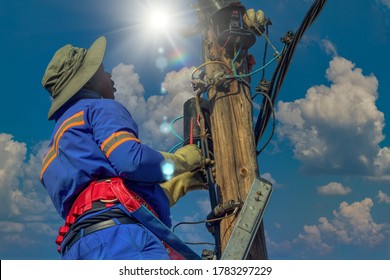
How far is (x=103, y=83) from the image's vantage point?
3701mm

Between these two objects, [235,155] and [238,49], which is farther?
[238,49]

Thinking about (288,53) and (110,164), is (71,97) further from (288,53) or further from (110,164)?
(288,53)

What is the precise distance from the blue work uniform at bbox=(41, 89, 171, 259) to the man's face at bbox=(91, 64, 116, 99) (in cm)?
30

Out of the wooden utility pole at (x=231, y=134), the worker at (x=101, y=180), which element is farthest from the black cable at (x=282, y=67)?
the worker at (x=101, y=180)

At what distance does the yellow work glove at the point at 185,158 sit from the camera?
3525 millimetres

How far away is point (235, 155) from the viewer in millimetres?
4402

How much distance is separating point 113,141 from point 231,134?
5.85 feet

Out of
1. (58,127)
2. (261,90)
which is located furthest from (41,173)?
(261,90)

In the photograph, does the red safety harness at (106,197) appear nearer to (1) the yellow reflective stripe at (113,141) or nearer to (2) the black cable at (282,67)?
(1) the yellow reflective stripe at (113,141)

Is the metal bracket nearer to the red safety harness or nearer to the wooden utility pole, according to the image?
the wooden utility pole

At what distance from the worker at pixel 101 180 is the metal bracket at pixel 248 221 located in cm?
57

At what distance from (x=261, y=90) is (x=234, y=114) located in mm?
569
